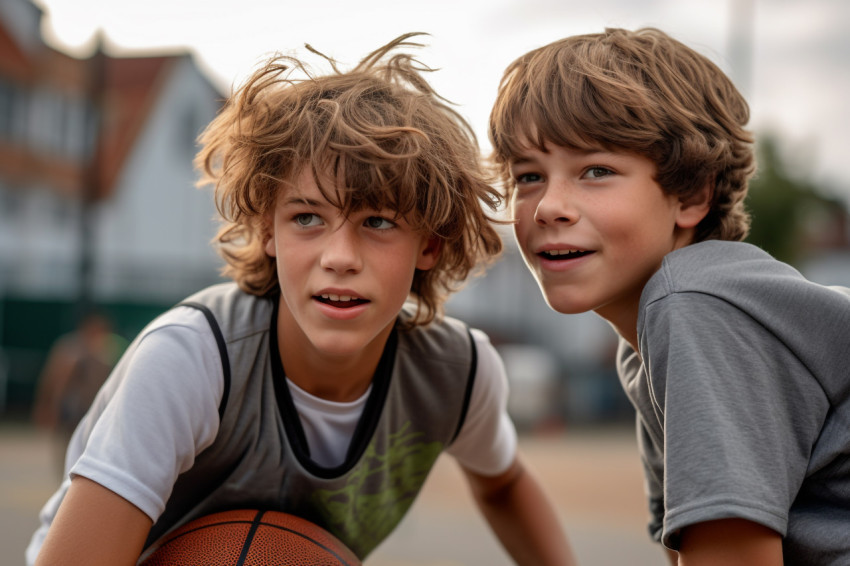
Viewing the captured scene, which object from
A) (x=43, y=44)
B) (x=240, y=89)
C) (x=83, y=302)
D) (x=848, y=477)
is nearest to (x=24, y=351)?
(x=83, y=302)

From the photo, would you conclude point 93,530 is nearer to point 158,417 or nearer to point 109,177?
point 158,417

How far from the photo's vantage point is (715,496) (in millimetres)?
1677

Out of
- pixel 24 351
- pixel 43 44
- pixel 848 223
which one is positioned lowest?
pixel 848 223

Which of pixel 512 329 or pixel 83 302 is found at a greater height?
pixel 83 302

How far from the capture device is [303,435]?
2.46 metres

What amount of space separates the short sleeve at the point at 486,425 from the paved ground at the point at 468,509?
15.7 feet

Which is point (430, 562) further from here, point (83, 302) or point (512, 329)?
point (512, 329)

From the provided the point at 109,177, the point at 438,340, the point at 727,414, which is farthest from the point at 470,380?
the point at 109,177

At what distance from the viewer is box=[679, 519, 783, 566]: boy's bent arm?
170 cm

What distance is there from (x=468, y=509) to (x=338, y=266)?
8925mm

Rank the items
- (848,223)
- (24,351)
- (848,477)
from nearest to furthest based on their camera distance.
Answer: (848,477) → (24,351) → (848,223)

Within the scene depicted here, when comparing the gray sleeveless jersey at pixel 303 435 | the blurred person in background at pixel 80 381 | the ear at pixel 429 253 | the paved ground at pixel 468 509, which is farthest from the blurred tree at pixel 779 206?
the ear at pixel 429 253

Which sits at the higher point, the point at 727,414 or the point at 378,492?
the point at 727,414

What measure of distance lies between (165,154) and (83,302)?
9.67m
